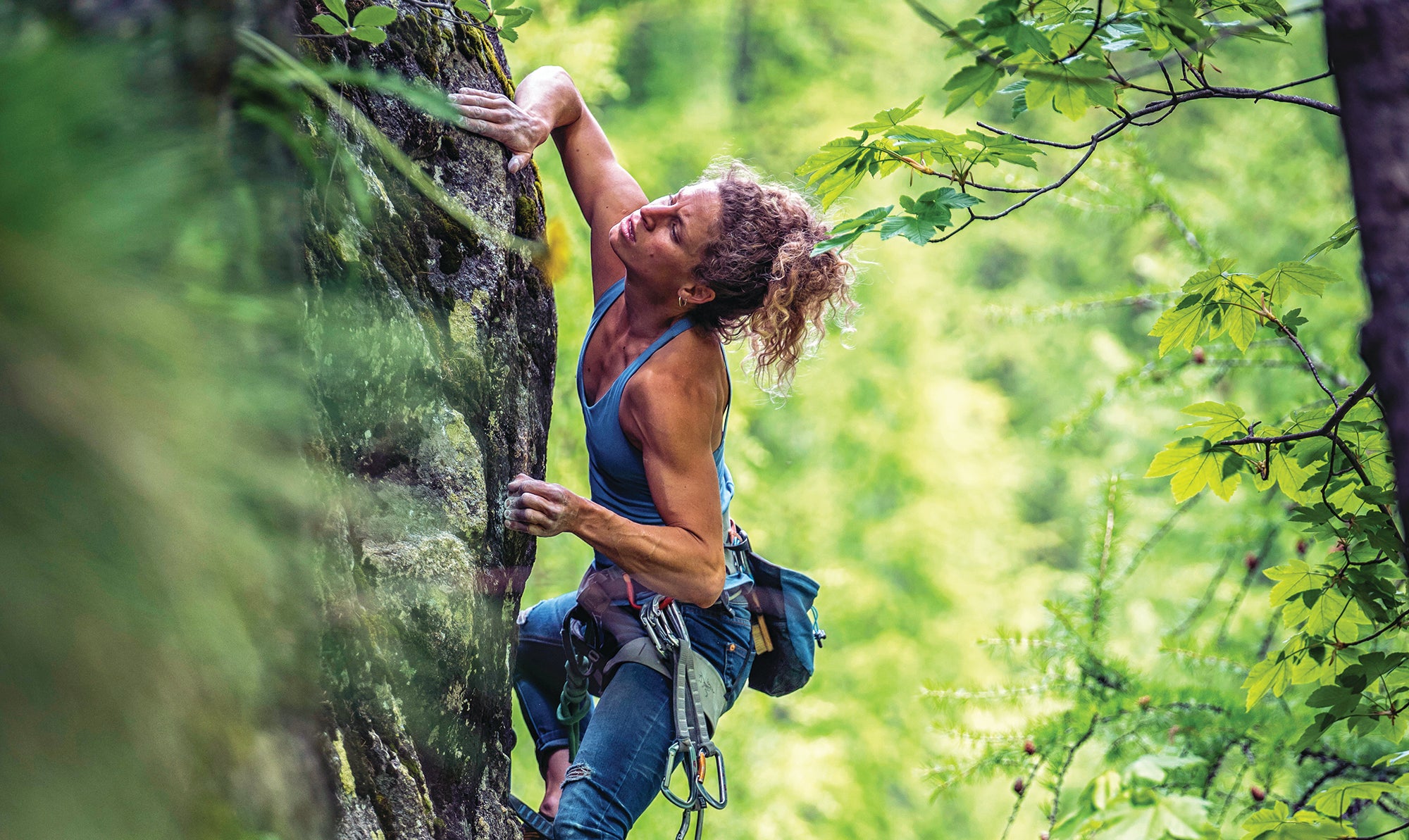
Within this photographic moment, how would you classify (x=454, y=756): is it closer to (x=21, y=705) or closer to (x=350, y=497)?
(x=350, y=497)

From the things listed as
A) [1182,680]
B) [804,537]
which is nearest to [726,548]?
[1182,680]

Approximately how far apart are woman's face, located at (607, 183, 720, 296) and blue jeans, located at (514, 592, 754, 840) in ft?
2.69

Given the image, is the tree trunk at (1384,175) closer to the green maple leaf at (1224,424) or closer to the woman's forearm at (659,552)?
the green maple leaf at (1224,424)

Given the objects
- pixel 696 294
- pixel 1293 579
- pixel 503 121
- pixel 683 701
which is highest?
pixel 503 121

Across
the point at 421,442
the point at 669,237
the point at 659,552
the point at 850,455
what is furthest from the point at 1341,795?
the point at 850,455

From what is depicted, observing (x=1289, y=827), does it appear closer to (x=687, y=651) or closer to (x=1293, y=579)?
(x=1293, y=579)

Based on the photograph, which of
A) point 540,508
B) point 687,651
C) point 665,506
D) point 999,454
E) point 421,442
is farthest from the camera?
point 999,454

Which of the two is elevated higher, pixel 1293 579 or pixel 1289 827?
pixel 1293 579

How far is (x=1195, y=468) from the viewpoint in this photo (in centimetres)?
179

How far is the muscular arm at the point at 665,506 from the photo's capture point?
2035mm

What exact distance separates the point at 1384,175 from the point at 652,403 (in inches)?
59.2

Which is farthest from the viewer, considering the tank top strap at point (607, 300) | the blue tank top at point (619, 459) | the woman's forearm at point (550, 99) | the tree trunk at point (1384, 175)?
the tank top strap at point (607, 300)

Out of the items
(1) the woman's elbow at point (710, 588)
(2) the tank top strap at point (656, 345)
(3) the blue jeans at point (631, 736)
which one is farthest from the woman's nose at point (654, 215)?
(3) the blue jeans at point (631, 736)

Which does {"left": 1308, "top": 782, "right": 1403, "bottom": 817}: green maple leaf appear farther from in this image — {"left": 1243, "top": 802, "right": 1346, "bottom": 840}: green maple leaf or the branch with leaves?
the branch with leaves
